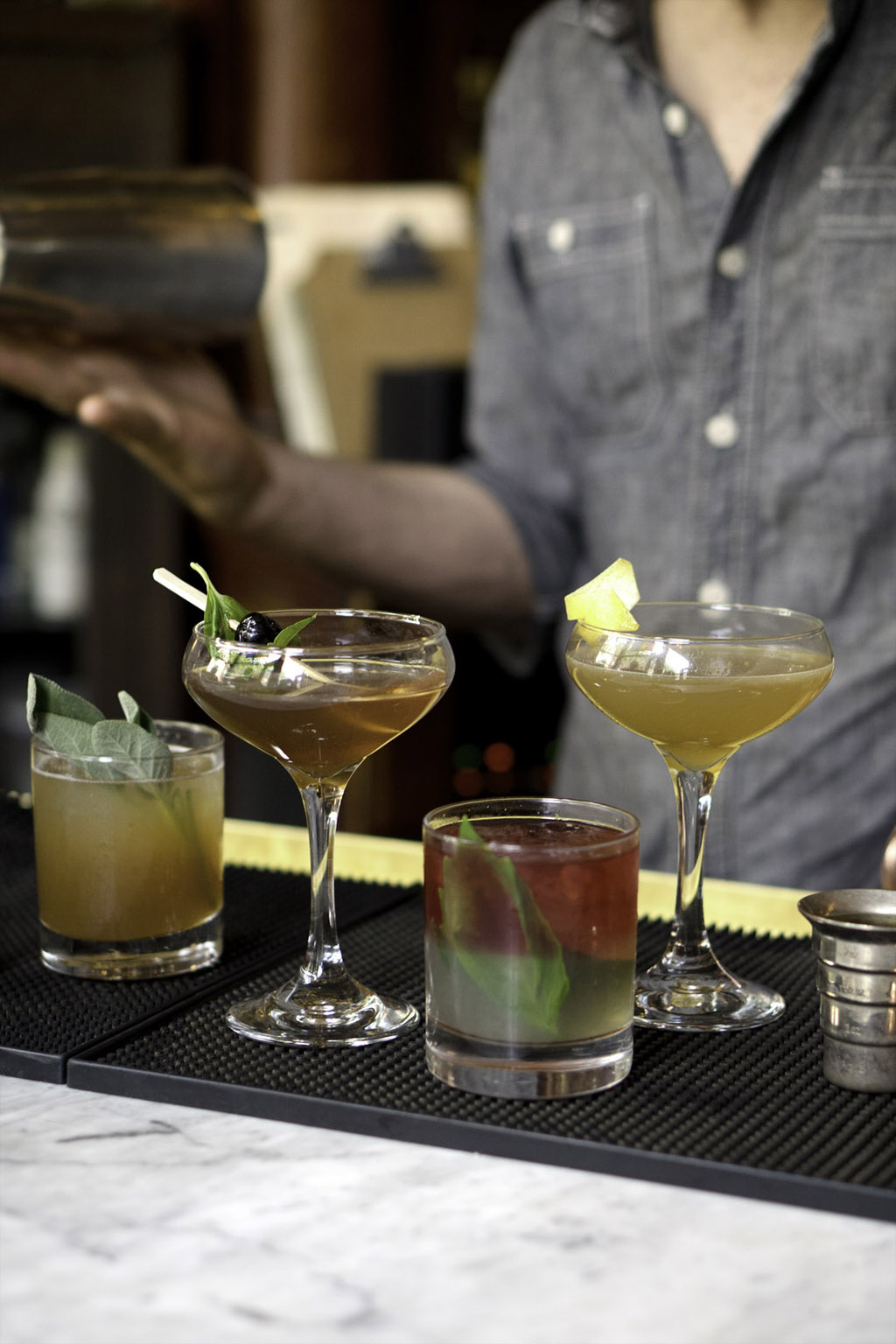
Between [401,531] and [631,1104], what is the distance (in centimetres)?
116

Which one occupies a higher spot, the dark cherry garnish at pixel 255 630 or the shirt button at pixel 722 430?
the shirt button at pixel 722 430

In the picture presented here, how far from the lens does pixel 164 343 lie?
1.61 meters

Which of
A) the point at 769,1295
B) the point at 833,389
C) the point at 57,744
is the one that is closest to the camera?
the point at 769,1295

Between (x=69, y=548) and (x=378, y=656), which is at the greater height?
(x=378, y=656)

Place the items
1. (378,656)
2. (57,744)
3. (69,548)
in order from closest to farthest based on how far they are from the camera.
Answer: (378,656) → (57,744) → (69,548)

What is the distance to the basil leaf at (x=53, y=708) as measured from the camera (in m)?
1.06

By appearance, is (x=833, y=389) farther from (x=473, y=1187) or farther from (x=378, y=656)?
(x=473, y=1187)

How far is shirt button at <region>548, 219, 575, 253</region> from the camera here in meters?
1.92

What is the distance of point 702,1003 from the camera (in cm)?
99

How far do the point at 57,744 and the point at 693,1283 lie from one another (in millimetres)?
573

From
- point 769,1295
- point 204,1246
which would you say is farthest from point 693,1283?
point 204,1246

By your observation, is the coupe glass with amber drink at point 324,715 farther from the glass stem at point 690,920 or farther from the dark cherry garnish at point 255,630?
the glass stem at point 690,920

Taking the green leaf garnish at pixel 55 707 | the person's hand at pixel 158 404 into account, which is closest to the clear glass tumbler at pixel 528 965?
the green leaf garnish at pixel 55 707

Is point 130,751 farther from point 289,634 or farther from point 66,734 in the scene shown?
point 289,634
